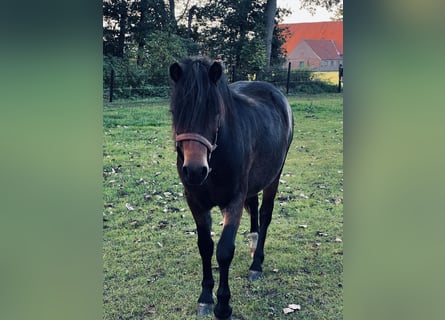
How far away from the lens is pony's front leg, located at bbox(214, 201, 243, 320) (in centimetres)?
244

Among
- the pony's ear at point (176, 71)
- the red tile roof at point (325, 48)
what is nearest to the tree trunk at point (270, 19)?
the red tile roof at point (325, 48)

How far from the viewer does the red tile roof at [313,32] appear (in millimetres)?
2714

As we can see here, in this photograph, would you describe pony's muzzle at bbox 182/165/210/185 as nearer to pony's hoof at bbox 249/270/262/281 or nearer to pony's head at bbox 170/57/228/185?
Result: pony's head at bbox 170/57/228/185

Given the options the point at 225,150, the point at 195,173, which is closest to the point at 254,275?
the point at 225,150

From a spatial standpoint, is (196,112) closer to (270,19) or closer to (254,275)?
(270,19)

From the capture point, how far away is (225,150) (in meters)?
2.44

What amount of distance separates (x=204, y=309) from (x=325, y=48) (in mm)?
1677

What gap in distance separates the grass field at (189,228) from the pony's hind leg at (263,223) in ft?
0.13
